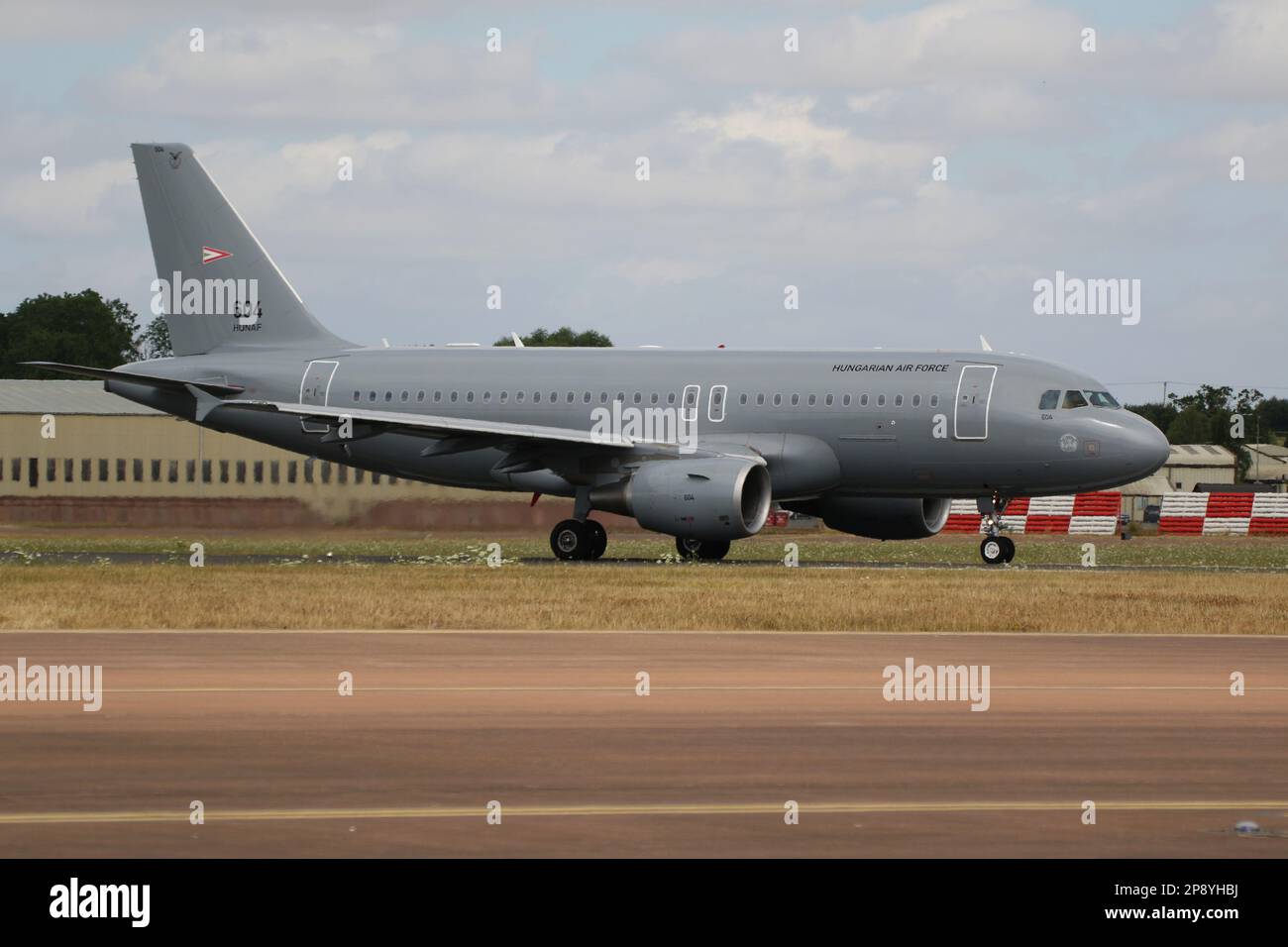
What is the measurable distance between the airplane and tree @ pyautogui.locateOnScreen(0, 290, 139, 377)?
3688 inches

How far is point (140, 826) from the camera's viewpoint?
10852 millimetres

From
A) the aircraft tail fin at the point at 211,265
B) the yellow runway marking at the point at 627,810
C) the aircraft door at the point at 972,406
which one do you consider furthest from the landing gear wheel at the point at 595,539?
the yellow runway marking at the point at 627,810

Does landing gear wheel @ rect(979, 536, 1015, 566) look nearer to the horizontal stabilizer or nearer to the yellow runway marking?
the horizontal stabilizer

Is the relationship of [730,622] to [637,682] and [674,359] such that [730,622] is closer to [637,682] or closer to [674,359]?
[637,682]

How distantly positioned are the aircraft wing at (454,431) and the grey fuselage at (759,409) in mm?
557

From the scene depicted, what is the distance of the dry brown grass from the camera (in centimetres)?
2494

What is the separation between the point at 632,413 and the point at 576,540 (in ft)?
9.97

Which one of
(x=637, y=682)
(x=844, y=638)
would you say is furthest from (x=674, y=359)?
(x=637, y=682)

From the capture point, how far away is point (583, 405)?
41250 mm

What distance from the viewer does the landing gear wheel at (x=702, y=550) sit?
40438 millimetres

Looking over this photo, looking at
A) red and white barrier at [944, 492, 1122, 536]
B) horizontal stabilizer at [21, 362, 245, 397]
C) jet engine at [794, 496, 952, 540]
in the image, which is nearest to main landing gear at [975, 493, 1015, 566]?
jet engine at [794, 496, 952, 540]

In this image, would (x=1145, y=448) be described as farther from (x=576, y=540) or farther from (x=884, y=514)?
(x=576, y=540)

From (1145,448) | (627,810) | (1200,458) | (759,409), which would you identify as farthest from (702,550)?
(1200,458)
